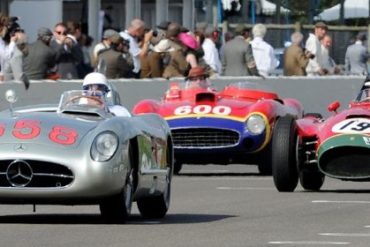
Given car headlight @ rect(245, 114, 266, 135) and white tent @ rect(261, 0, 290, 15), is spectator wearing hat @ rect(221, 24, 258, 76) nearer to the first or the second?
car headlight @ rect(245, 114, 266, 135)

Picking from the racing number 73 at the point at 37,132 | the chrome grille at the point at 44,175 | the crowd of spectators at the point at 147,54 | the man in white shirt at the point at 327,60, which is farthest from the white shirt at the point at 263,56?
the chrome grille at the point at 44,175

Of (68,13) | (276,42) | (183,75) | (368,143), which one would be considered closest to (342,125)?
(368,143)

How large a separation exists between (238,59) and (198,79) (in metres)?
4.84

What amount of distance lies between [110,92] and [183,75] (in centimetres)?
1173

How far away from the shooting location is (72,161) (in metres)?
11.6

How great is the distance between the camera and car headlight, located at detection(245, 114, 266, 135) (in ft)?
64.7

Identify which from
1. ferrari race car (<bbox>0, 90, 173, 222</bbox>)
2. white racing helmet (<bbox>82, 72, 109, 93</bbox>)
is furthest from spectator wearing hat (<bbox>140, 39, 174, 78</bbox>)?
ferrari race car (<bbox>0, 90, 173, 222</bbox>)

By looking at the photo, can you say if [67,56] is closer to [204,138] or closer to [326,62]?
[326,62]

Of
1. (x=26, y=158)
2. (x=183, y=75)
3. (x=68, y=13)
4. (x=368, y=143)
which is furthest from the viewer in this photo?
(x=68, y=13)

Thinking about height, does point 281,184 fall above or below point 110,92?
below

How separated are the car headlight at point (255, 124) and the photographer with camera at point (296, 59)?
7381 mm

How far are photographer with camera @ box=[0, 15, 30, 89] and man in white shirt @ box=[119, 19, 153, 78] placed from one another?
7.40 ft

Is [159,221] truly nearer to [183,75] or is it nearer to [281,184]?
[281,184]

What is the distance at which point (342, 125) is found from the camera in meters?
16.1
